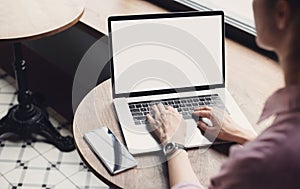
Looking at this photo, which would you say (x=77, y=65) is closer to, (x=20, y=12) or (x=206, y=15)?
(x=20, y=12)

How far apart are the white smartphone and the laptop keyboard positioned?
0.32 ft

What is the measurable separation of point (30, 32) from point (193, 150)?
Result: 0.82 metres

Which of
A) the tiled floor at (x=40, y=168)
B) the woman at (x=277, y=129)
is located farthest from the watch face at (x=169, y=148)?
the tiled floor at (x=40, y=168)

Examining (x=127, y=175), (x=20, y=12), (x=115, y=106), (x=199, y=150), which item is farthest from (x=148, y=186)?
(x=20, y=12)

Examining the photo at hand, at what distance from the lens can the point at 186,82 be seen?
58.0 inches

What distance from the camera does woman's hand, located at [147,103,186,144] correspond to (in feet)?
4.24

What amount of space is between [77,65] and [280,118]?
179 centimetres

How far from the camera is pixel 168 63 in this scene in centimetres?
147

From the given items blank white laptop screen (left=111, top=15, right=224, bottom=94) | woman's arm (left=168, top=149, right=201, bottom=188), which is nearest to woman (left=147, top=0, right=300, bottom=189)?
woman's arm (left=168, top=149, right=201, bottom=188)

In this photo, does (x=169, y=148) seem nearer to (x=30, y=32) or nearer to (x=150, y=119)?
(x=150, y=119)

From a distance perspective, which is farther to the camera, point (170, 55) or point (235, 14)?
point (235, 14)

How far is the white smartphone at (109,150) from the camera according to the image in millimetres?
1229

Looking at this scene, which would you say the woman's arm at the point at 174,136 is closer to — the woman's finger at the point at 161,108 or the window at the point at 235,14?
the woman's finger at the point at 161,108

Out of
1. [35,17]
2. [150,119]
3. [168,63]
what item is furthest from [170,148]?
[35,17]
